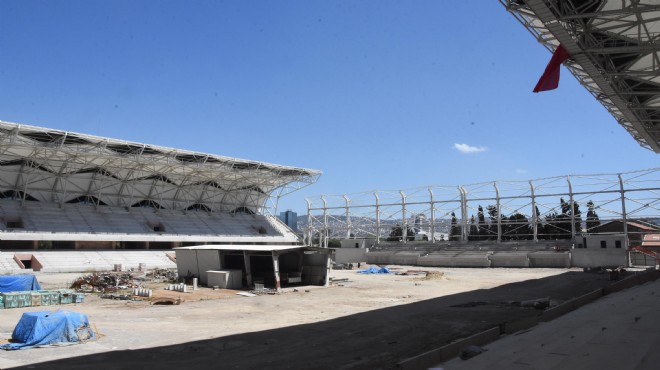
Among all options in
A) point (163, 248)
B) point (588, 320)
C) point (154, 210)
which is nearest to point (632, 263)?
point (588, 320)

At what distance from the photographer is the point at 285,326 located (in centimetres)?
1833

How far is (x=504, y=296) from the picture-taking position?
88.6 ft

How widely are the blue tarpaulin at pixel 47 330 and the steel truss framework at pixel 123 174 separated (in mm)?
32175

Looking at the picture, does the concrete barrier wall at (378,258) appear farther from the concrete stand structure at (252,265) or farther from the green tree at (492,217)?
the concrete stand structure at (252,265)

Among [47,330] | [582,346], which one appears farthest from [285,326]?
[582,346]

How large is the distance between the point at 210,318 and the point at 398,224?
5182cm

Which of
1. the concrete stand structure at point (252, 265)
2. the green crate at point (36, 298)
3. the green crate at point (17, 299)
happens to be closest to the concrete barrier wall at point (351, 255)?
the concrete stand structure at point (252, 265)

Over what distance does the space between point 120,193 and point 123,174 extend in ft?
10.7

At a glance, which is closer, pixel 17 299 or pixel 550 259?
pixel 17 299

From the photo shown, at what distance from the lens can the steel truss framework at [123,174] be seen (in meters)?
45.9

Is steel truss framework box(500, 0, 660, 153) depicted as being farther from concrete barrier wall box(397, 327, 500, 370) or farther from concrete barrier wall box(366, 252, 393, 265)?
concrete barrier wall box(366, 252, 393, 265)

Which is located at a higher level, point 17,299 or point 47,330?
point 47,330

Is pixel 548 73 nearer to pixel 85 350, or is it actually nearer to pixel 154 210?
pixel 85 350

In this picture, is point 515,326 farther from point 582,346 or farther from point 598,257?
point 598,257
